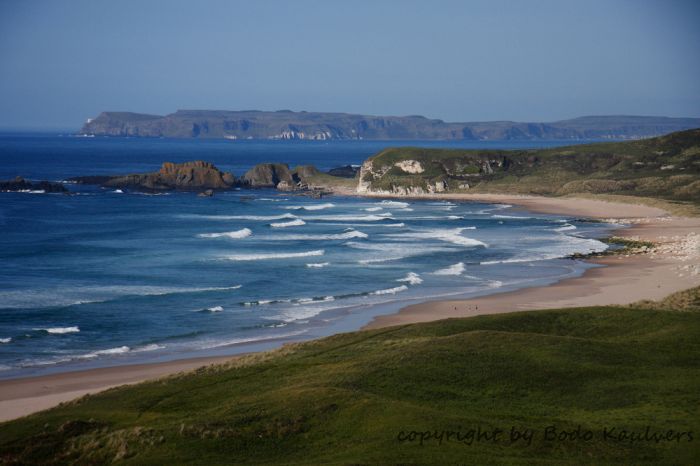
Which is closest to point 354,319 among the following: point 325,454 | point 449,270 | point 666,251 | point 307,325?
point 307,325

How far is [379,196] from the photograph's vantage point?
146 meters

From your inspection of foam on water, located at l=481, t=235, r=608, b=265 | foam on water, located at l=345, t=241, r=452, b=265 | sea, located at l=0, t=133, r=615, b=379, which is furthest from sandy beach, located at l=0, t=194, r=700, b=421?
foam on water, located at l=345, t=241, r=452, b=265

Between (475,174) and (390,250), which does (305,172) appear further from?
(390,250)

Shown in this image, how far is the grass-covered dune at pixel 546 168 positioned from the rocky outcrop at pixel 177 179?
26.1 m

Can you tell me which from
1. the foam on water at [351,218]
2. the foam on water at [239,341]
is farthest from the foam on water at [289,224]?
the foam on water at [239,341]

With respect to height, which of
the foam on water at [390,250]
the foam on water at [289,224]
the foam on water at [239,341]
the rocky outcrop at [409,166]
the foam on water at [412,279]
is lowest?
the foam on water at [239,341]

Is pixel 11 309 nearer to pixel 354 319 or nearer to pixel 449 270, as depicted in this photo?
pixel 354 319

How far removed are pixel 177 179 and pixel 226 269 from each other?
83193 millimetres

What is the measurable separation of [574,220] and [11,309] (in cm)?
7148

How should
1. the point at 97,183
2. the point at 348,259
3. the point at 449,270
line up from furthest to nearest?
the point at 97,183
the point at 348,259
the point at 449,270

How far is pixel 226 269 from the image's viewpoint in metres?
64.9

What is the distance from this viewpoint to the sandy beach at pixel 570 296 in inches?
1371

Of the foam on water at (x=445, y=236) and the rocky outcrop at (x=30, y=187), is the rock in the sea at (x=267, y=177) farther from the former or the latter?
the foam on water at (x=445, y=236)

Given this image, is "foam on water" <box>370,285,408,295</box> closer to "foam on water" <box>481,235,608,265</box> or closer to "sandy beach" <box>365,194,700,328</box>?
"sandy beach" <box>365,194,700,328</box>
